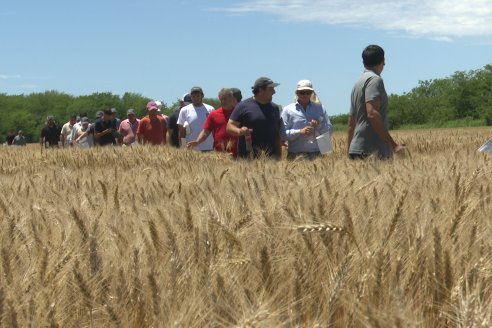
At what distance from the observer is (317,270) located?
1.67 m

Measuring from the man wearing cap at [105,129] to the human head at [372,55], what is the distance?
8475 mm

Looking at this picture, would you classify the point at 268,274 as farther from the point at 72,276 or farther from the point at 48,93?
the point at 48,93

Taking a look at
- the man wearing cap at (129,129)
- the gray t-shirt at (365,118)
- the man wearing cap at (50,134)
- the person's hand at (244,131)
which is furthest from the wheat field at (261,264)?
the man wearing cap at (50,134)

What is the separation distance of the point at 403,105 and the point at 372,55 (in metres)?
90.6

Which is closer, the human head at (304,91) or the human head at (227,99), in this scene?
the human head at (304,91)

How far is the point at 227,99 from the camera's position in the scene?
7871 millimetres

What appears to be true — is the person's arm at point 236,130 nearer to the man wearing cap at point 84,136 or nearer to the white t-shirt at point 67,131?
the man wearing cap at point 84,136

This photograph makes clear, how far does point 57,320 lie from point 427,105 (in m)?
95.5

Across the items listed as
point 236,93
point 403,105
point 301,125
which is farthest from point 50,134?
point 403,105

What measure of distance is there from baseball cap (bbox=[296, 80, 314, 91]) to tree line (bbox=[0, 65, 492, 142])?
5851 cm

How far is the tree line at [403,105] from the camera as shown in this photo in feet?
278

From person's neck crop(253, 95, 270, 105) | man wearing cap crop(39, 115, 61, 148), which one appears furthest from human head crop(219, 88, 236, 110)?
man wearing cap crop(39, 115, 61, 148)

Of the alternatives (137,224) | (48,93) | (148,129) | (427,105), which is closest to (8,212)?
(137,224)

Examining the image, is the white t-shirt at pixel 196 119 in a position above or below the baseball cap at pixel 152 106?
below
